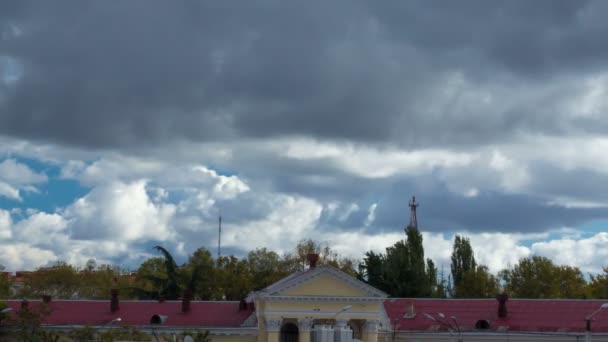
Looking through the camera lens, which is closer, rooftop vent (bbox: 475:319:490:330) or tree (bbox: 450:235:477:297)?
rooftop vent (bbox: 475:319:490:330)

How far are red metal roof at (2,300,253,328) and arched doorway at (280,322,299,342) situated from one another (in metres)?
3.11

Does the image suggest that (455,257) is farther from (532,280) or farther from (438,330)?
(438,330)

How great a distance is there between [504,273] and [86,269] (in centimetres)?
6718

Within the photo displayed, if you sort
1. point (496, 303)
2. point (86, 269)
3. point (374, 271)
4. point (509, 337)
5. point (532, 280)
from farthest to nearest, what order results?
point (86, 269)
point (532, 280)
point (374, 271)
point (496, 303)
point (509, 337)

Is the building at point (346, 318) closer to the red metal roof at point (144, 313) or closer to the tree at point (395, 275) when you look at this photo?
the red metal roof at point (144, 313)

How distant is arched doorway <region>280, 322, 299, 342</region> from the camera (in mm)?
71688

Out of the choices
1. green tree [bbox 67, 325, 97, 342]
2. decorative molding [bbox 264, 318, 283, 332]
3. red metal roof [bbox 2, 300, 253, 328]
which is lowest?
green tree [bbox 67, 325, 97, 342]

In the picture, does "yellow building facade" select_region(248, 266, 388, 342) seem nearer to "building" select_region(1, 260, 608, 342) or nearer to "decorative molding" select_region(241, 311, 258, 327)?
"building" select_region(1, 260, 608, 342)

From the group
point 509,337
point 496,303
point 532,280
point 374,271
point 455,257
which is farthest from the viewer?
point 455,257

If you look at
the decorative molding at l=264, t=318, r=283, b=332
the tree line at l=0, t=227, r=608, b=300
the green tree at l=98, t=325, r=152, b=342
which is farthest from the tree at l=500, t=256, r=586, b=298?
the green tree at l=98, t=325, r=152, b=342

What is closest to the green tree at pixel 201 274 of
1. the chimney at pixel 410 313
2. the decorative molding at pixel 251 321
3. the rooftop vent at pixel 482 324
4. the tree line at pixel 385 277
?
the tree line at pixel 385 277

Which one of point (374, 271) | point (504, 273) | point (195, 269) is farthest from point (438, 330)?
point (504, 273)

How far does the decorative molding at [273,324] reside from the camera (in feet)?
226

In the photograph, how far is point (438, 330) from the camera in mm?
70812
